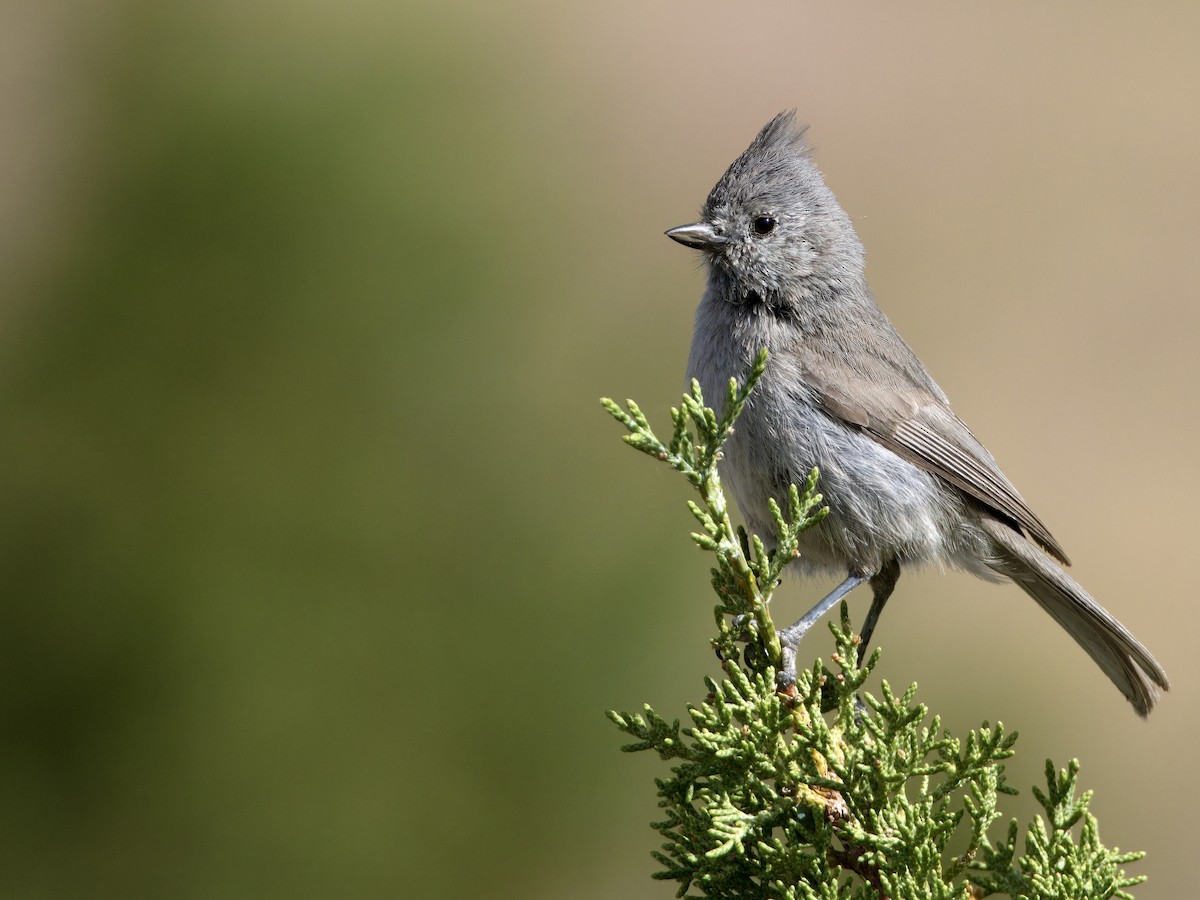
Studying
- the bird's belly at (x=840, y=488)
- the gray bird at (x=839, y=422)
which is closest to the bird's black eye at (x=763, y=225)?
the gray bird at (x=839, y=422)

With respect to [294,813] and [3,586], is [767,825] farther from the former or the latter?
[3,586]

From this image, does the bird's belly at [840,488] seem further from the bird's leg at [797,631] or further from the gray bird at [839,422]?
the bird's leg at [797,631]

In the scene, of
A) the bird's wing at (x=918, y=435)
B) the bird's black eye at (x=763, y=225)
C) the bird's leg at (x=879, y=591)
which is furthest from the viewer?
the bird's black eye at (x=763, y=225)

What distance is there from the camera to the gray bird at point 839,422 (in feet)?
12.1

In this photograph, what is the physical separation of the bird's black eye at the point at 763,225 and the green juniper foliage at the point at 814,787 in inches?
66.8

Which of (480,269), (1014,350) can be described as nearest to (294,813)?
(480,269)

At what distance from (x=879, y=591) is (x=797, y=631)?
0.82 metres

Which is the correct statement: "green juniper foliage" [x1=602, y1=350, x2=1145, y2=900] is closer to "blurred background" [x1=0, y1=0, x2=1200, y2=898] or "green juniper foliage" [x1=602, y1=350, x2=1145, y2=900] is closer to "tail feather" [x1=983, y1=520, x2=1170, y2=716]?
"tail feather" [x1=983, y1=520, x2=1170, y2=716]

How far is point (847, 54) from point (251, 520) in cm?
1332

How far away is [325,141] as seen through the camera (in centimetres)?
533

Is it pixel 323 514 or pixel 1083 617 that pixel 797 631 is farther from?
pixel 323 514

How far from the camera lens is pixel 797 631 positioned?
332 cm

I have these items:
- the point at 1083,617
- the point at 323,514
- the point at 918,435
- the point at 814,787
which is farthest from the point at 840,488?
the point at 323,514

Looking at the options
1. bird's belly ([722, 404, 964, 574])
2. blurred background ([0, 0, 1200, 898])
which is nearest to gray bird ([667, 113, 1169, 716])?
bird's belly ([722, 404, 964, 574])
